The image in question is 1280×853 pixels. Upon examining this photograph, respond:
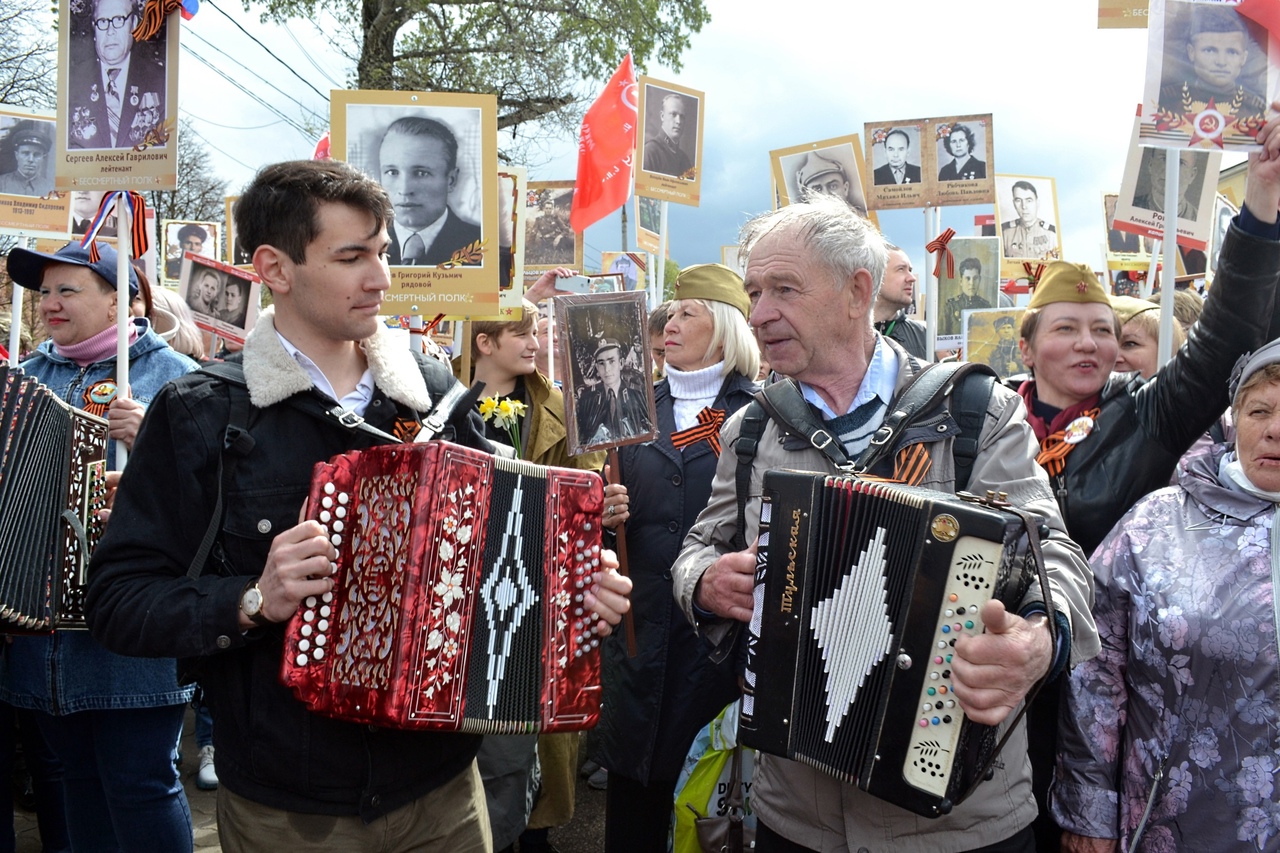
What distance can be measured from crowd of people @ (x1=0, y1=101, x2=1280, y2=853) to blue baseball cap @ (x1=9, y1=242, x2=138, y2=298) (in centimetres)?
141

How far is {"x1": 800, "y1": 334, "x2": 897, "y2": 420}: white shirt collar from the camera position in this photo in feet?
8.10

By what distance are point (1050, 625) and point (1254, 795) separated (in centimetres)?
93

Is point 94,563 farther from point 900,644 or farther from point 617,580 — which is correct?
point 900,644

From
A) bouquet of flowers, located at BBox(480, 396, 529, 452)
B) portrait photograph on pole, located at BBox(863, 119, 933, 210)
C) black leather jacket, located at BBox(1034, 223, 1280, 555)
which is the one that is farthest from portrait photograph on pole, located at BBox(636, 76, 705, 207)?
black leather jacket, located at BBox(1034, 223, 1280, 555)

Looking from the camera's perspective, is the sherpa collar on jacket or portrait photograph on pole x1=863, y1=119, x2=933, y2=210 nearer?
the sherpa collar on jacket

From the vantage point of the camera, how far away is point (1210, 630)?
7.72ft

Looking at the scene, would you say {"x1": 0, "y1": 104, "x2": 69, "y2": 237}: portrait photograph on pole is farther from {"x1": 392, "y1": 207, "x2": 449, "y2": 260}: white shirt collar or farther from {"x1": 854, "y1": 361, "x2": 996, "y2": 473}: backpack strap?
{"x1": 854, "y1": 361, "x2": 996, "y2": 473}: backpack strap

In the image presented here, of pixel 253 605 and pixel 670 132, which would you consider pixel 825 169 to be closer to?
pixel 670 132

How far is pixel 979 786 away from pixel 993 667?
18.1 inches

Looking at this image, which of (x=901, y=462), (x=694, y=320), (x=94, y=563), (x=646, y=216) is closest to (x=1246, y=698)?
(x=901, y=462)

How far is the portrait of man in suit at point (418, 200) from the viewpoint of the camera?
4.29m

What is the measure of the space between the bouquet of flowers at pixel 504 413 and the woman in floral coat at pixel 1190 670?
248cm

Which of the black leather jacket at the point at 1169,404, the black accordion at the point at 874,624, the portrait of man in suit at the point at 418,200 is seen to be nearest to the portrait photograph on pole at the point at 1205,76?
the black leather jacket at the point at 1169,404

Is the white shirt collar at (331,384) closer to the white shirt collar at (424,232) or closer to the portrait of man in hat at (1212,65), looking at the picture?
the white shirt collar at (424,232)
